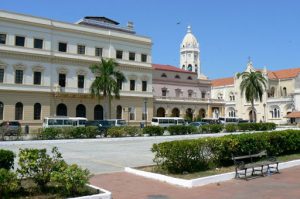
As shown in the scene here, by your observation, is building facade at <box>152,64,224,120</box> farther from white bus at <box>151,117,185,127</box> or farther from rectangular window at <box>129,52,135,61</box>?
rectangular window at <box>129,52,135,61</box>

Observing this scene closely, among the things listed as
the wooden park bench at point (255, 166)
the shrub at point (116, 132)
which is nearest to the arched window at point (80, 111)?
the shrub at point (116, 132)

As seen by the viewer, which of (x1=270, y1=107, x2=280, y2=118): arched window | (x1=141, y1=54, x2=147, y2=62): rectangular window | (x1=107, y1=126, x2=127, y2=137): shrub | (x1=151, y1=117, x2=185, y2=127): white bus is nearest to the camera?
(x1=107, y1=126, x2=127, y2=137): shrub

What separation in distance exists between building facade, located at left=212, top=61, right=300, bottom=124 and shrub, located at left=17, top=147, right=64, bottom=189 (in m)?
66.0

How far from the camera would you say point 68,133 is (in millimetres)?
28406

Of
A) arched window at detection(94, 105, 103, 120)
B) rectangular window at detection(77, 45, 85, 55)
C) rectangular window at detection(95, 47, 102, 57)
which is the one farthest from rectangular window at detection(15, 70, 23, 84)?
arched window at detection(94, 105, 103, 120)

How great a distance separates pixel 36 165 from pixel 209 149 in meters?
6.53

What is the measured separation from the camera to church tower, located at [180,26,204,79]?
10844 centimetres

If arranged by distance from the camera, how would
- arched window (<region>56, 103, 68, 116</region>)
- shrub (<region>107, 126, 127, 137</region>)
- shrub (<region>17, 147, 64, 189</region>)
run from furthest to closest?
arched window (<region>56, 103, 68, 116</region>) < shrub (<region>107, 126, 127, 137</region>) < shrub (<region>17, 147, 64, 189</region>)

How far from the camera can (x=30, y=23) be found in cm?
4012

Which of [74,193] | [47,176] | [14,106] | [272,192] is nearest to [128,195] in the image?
[74,193]

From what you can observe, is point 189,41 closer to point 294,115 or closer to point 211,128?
point 294,115

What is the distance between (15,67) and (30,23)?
17.8 ft

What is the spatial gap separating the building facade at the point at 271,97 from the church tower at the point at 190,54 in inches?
786

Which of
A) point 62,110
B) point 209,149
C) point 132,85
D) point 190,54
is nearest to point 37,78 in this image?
point 62,110
